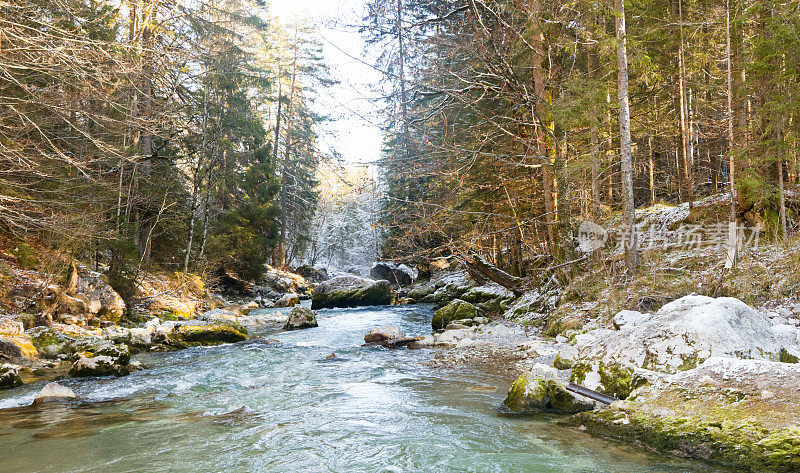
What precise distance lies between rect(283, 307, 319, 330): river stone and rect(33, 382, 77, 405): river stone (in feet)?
23.2

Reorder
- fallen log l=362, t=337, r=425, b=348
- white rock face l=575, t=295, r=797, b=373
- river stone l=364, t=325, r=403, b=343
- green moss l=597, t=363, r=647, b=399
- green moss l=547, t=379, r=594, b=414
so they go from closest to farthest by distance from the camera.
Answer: white rock face l=575, t=295, r=797, b=373, green moss l=597, t=363, r=647, b=399, green moss l=547, t=379, r=594, b=414, fallen log l=362, t=337, r=425, b=348, river stone l=364, t=325, r=403, b=343

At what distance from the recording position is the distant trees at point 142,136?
6820 mm

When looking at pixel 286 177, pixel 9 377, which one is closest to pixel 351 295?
pixel 286 177

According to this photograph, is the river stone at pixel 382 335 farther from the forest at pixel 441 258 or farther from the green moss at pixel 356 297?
the green moss at pixel 356 297

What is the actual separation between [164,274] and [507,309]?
12231 millimetres

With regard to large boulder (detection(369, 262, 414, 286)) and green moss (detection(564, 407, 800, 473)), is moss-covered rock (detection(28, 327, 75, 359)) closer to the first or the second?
green moss (detection(564, 407, 800, 473))

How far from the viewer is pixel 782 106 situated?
8.23m

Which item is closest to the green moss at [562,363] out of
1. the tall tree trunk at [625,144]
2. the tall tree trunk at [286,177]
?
the tall tree trunk at [625,144]

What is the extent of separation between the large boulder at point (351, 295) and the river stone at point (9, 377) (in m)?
13.5

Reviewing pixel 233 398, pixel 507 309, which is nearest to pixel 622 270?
pixel 507 309

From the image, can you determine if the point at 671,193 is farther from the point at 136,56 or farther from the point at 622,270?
the point at 136,56

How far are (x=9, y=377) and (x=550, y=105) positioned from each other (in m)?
10.5

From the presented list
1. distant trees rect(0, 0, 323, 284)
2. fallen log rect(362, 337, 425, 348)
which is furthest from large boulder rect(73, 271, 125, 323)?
fallen log rect(362, 337, 425, 348)

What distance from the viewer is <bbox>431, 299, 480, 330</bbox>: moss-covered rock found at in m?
11.8
